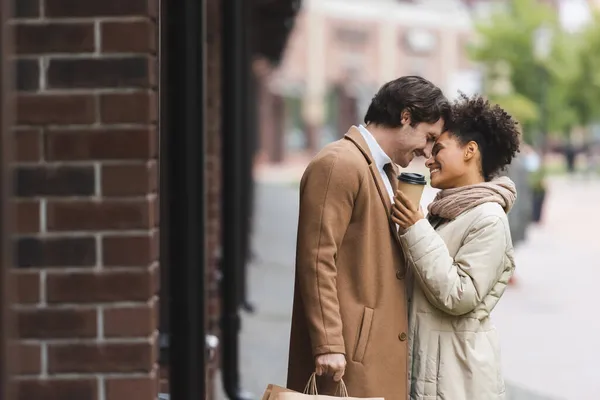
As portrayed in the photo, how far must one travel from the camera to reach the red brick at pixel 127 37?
2311mm

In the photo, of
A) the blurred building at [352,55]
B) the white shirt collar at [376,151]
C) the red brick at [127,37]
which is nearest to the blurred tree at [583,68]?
the blurred building at [352,55]

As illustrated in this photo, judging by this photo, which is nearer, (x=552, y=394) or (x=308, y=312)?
(x=308, y=312)

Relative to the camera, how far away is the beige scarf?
2604 mm

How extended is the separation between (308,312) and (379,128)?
54 cm

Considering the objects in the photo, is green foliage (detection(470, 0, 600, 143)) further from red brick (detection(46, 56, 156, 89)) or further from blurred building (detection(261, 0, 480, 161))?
red brick (detection(46, 56, 156, 89))

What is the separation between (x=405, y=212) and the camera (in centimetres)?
256

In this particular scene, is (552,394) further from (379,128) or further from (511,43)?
(511,43)

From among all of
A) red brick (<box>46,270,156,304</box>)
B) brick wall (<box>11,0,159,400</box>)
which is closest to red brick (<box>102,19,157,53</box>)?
brick wall (<box>11,0,159,400</box>)

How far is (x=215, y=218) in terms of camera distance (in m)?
6.85

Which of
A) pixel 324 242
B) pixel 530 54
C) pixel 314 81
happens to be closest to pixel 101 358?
pixel 324 242

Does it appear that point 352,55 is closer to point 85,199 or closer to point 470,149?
point 470,149

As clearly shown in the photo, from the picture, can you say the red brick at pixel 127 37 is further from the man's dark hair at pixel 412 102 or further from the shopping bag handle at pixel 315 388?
the shopping bag handle at pixel 315 388

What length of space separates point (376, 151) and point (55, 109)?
0.87 meters

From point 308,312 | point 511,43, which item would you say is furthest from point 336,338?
point 511,43
